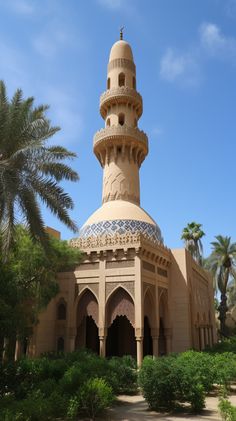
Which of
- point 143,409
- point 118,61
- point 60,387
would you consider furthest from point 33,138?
point 118,61

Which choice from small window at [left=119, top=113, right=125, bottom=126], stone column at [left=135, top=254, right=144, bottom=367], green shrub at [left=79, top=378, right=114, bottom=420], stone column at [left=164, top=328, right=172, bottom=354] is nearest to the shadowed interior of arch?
stone column at [left=164, top=328, right=172, bottom=354]

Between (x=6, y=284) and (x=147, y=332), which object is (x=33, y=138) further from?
(x=147, y=332)

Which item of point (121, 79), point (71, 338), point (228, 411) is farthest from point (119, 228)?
point (228, 411)

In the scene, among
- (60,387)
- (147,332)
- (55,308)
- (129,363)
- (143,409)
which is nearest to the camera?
(60,387)

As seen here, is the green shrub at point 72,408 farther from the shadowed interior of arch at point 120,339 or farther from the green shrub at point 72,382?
the shadowed interior of arch at point 120,339

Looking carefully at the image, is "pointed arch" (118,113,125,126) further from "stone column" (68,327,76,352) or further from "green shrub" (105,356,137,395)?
"green shrub" (105,356,137,395)

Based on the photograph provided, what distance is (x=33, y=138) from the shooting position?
482 inches

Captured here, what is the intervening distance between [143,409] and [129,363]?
4.28 meters

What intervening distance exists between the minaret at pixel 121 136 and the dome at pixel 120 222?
5.23ft

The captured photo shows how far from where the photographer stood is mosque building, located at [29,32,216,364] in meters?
17.4

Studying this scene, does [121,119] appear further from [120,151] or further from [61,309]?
[61,309]

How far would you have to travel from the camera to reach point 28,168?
38.8 ft

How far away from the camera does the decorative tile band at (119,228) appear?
19766 mm

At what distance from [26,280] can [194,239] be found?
75.8 ft
